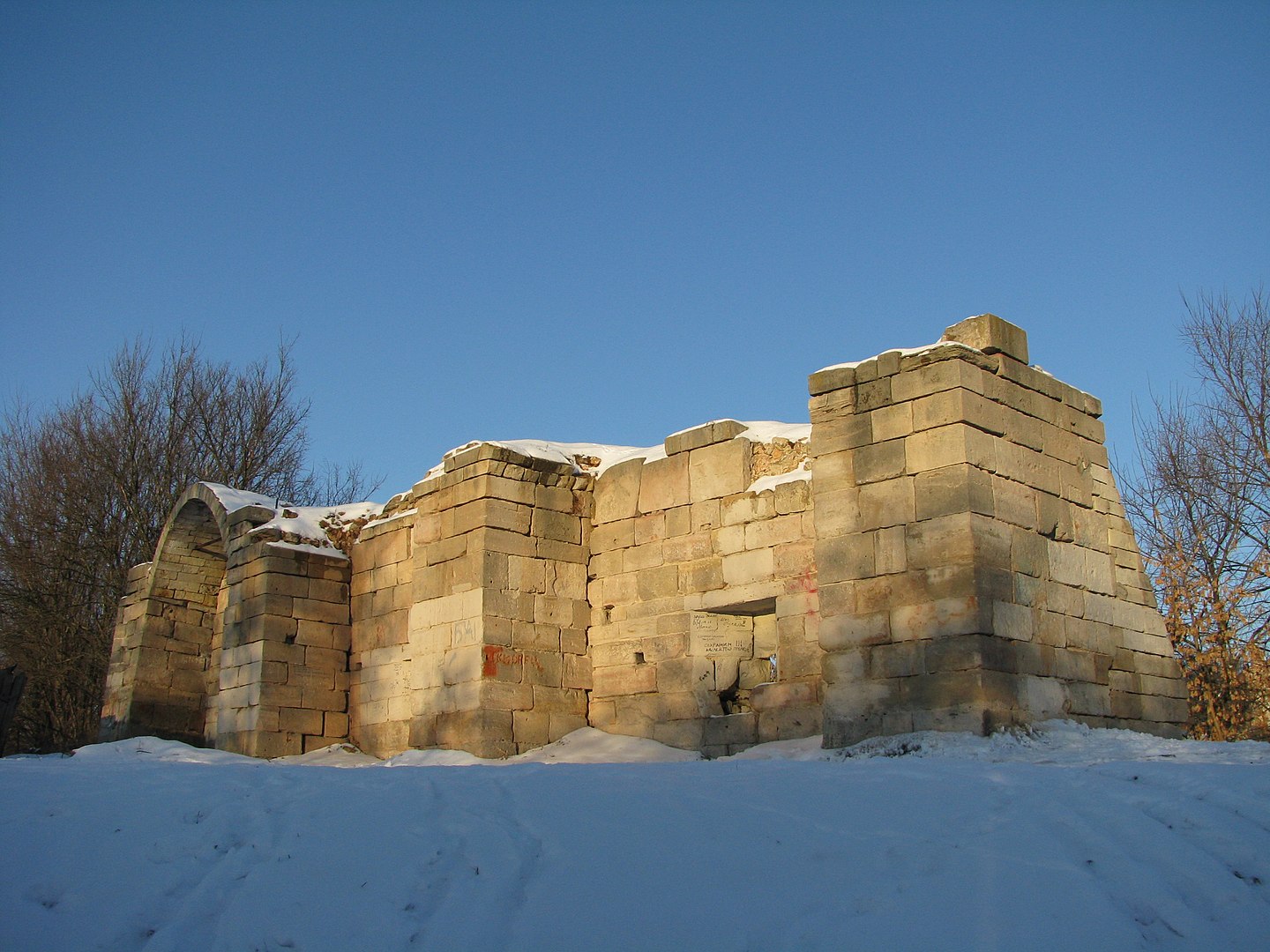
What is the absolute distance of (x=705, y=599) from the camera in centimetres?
1116

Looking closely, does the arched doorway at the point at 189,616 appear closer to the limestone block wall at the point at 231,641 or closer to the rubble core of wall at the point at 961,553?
the limestone block wall at the point at 231,641

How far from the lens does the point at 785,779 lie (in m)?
7.19

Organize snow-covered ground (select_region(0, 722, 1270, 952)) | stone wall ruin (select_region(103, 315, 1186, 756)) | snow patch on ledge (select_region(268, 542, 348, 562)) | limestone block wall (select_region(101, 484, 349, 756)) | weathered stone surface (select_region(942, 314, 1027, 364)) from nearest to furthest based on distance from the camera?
snow-covered ground (select_region(0, 722, 1270, 952)) < stone wall ruin (select_region(103, 315, 1186, 756)) < weathered stone surface (select_region(942, 314, 1027, 364)) < limestone block wall (select_region(101, 484, 349, 756)) < snow patch on ledge (select_region(268, 542, 348, 562))

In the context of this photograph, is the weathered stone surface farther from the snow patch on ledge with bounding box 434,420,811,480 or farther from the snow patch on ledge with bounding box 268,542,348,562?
the snow patch on ledge with bounding box 268,542,348,562

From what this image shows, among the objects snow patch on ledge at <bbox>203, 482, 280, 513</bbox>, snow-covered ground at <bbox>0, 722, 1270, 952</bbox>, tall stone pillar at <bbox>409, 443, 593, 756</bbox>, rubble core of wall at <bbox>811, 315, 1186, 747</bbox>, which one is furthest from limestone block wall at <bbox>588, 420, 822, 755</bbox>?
snow patch on ledge at <bbox>203, 482, 280, 513</bbox>

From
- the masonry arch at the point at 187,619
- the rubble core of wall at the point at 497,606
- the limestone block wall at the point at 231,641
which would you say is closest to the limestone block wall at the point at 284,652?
the limestone block wall at the point at 231,641

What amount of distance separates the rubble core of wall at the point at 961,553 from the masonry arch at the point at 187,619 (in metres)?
8.63

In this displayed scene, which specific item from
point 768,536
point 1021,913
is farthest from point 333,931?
point 768,536

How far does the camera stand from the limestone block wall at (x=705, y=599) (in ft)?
34.0

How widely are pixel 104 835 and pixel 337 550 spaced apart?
885cm

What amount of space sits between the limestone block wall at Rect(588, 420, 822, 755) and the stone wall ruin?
0.03m

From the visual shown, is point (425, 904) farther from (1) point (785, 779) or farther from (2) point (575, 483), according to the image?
(2) point (575, 483)

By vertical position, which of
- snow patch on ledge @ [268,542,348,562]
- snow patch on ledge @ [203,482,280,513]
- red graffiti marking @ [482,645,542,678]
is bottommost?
red graffiti marking @ [482,645,542,678]

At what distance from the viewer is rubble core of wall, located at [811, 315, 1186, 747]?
8.66 metres
